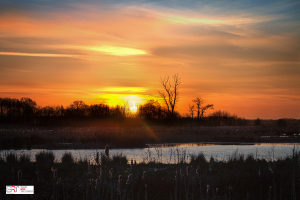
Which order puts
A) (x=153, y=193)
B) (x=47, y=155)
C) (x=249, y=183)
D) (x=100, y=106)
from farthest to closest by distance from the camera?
(x=100, y=106) → (x=47, y=155) → (x=249, y=183) → (x=153, y=193)

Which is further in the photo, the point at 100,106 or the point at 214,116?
the point at 214,116

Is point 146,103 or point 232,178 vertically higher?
point 146,103

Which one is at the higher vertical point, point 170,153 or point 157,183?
point 157,183

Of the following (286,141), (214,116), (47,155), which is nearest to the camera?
(47,155)

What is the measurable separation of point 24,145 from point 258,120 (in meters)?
69.6

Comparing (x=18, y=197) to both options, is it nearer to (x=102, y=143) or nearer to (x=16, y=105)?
(x=102, y=143)

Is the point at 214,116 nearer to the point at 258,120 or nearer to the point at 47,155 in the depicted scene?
the point at 258,120

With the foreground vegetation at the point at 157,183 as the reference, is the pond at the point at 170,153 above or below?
below

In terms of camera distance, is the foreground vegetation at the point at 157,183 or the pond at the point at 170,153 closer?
the foreground vegetation at the point at 157,183

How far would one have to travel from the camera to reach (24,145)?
23906 millimetres

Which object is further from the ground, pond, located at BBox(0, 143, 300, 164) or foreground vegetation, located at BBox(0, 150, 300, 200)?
foreground vegetation, located at BBox(0, 150, 300, 200)

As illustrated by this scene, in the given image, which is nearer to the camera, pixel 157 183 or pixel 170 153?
pixel 157 183

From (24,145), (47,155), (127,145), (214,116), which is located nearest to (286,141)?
(127,145)

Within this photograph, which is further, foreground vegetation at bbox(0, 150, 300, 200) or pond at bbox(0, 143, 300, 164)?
pond at bbox(0, 143, 300, 164)
